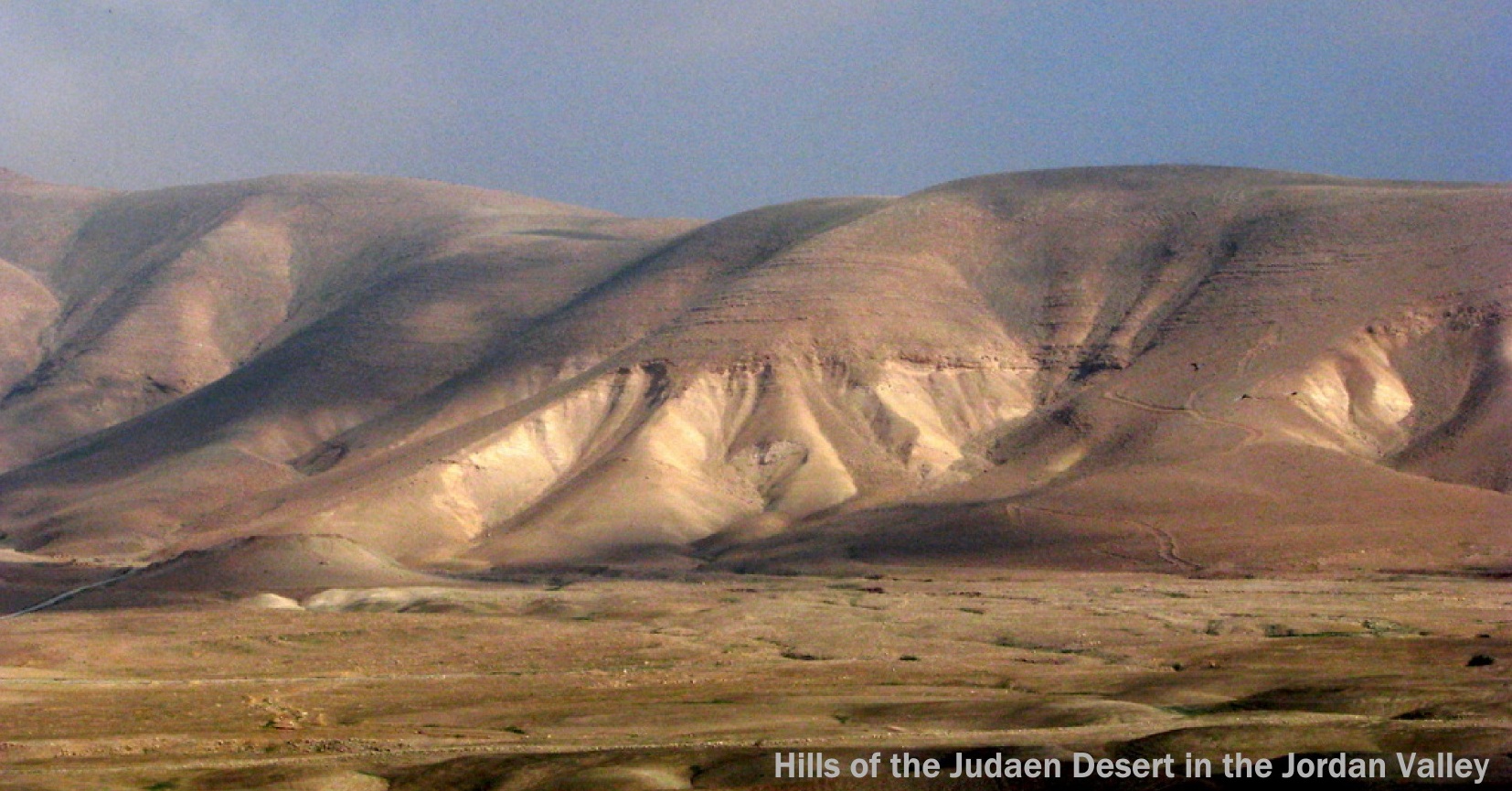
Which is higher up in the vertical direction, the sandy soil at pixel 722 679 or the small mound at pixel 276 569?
the small mound at pixel 276 569

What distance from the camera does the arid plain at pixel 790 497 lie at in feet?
115

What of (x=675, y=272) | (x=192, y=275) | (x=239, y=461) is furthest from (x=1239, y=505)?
(x=192, y=275)

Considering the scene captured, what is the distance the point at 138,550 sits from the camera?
4348 inches

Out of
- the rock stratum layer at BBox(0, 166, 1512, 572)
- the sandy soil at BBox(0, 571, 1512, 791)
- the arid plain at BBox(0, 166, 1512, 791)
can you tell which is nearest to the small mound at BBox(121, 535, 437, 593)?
the arid plain at BBox(0, 166, 1512, 791)

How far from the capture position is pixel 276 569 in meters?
82.8

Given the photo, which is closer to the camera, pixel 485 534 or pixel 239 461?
pixel 485 534

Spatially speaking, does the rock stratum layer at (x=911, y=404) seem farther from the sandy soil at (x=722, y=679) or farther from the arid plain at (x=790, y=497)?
the sandy soil at (x=722, y=679)

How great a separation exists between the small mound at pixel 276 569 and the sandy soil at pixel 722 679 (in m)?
2.92

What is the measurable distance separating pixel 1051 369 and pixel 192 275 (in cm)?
10407

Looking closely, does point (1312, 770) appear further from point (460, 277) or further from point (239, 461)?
point (460, 277)

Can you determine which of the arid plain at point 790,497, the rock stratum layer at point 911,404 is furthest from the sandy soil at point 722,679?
the rock stratum layer at point 911,404

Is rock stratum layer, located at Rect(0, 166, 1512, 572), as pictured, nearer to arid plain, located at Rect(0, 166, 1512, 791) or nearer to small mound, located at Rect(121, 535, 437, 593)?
arid plain, located at Rect(0, 166, 1512, 791)

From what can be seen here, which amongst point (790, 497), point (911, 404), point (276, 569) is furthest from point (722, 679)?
point (911, 404)

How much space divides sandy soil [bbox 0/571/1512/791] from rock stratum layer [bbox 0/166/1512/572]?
1254 cm
